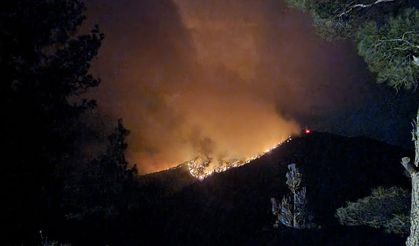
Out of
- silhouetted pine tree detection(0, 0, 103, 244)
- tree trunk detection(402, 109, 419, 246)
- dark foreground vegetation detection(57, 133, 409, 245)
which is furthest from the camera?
dark foreground vegetation detection(57, 133, 409, 245)

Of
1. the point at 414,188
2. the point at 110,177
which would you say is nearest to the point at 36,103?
the point at 414,188

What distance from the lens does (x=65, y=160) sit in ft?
47.3

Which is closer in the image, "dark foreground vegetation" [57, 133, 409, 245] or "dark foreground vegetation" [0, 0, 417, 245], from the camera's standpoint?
"dark foreground vegetation" [0, 0, 417, 245]

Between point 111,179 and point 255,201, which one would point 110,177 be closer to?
point 111,179

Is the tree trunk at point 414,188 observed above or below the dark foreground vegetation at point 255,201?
below

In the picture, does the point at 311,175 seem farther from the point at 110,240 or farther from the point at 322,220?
the point at 110,240

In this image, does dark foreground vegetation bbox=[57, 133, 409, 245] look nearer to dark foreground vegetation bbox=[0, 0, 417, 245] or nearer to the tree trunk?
dark foreground vegetation bbox=[0, 0, 417, 245]

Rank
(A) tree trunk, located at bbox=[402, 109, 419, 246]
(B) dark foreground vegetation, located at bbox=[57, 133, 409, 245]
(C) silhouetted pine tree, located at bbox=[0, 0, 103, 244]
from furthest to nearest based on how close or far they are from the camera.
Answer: (B) dark foreground vegetation, located at bbox=[57, 133, 409, 245], (C) silhouetted pine tree, located at bbox=[0, 0, 103, 244], (A) tree trunk, located at bbox=[402, 109, 419, 246]

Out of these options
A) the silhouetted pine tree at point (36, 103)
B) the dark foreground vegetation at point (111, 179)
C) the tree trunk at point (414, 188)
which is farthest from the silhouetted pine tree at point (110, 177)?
the tree trunk at point (414, 188)

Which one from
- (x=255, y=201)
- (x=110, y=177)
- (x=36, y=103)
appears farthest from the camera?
(x=255, y=201)

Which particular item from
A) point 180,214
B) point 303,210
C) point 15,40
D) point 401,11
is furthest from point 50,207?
point 180,214

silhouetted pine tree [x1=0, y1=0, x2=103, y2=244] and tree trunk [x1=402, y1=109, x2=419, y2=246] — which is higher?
silhouetted pine tree [x1=0, y1=0, x2=103, y2=244]

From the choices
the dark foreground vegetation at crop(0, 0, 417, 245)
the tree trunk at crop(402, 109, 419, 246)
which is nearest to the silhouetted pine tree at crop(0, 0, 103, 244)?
the dark foreground vegetation at crop(0, 0, 417, 245)

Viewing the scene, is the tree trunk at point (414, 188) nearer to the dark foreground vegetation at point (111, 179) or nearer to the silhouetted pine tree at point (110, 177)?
the dark foreground vegetation at point (111, 179)
